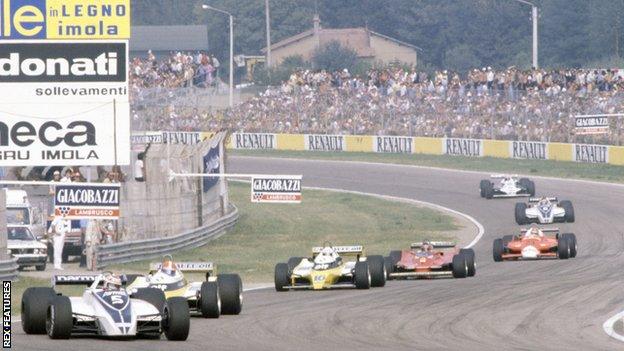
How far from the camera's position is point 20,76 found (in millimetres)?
33375

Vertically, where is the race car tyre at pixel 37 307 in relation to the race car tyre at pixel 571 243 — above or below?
above

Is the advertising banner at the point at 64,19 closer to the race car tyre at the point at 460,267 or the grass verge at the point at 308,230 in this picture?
the grass verge at the point at 308,230

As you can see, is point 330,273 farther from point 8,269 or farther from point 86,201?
point 8,269

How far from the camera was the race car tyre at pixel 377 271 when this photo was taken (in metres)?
26.6

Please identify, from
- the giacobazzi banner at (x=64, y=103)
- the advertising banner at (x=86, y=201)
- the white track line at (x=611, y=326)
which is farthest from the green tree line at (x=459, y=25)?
the white track line at (x=611, y=326)

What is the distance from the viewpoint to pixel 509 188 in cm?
4862

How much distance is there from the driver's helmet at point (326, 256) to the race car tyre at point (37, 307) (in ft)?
28.7

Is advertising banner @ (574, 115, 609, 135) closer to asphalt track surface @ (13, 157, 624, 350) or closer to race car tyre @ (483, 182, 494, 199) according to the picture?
race car tyre @ (483, 182, 494, 199)

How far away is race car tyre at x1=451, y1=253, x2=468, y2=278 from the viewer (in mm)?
28484

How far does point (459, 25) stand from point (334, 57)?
45.4 ft

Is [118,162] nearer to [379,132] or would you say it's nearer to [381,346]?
[381,346]

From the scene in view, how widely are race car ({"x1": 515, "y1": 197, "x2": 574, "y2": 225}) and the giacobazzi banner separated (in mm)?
12504

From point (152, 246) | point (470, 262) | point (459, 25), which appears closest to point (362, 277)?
Result: point (470, 262)

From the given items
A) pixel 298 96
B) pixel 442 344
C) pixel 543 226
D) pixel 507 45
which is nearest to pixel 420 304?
pixel 442 344
